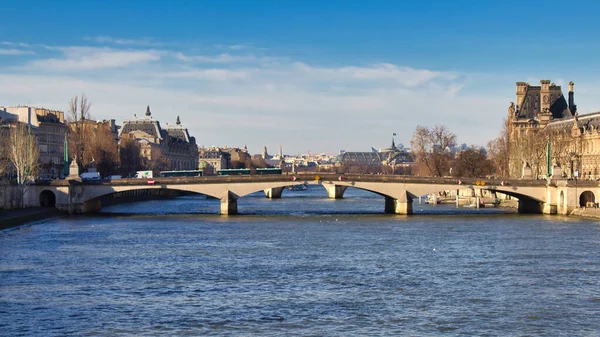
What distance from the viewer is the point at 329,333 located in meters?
32.9

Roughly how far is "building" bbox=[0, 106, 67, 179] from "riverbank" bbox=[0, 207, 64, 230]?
47821 mm

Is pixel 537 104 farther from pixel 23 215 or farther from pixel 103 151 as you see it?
pixel 23 215

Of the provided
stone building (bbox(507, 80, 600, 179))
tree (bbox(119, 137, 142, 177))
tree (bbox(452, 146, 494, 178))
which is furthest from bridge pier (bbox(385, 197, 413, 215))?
tree (bbox(119, 137, 142, 177))

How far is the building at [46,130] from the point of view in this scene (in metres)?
133

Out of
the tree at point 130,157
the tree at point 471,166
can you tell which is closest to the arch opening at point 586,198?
the tree at point 471,166

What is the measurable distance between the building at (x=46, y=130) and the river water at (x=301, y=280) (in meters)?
65.2

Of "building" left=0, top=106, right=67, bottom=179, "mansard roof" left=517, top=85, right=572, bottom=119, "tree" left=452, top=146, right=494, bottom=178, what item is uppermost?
"mansard roof" left=517, top=85, right=572, bottom=119

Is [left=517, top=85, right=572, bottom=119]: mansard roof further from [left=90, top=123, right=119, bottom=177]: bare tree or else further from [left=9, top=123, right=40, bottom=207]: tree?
[left=9, top=123, right=40, bottom=207]: tree

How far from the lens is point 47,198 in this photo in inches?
3521

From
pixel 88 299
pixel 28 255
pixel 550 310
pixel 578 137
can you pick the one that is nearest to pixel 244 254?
pixel 28 255

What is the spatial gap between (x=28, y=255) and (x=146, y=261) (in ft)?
20.4

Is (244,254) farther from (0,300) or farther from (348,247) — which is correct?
(0,300)

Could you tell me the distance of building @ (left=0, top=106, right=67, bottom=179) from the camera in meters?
133

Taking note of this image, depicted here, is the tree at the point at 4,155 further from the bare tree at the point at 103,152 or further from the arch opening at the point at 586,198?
the arch opening at the point at 586,198
